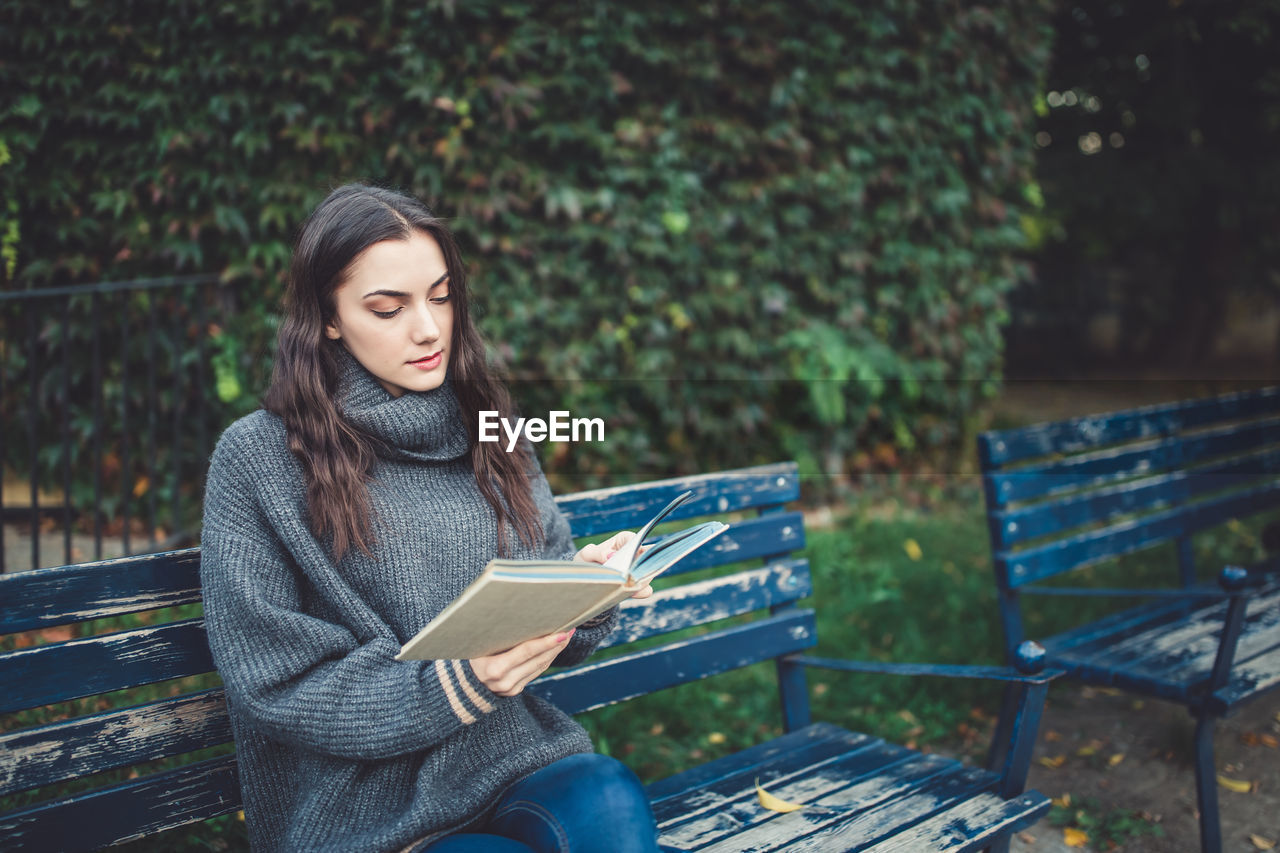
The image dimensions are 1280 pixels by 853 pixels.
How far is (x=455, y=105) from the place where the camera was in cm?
426

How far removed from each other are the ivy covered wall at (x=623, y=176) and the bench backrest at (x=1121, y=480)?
192 cm

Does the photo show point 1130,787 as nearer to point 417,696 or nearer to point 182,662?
point 417,696

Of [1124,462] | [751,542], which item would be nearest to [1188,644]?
[1124,462]

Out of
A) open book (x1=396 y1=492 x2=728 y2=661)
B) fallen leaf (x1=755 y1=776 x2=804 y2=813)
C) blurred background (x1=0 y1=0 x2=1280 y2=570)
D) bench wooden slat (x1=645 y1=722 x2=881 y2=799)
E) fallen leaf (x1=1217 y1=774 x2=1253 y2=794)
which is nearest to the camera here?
open book (x1=396 y1=492 x2=728 y2=661)

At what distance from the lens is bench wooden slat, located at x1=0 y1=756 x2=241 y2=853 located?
157 cm

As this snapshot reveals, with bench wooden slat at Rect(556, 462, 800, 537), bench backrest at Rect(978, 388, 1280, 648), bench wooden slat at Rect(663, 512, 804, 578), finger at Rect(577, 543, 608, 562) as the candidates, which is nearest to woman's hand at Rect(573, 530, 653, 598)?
finger at Rect(577, 543, 608, 562)

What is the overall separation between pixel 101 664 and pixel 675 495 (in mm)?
1297

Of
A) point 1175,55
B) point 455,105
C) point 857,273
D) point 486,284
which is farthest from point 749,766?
point 1175,55

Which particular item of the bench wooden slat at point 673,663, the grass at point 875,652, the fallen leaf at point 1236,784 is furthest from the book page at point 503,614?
the fallen leaf at point 1236,784

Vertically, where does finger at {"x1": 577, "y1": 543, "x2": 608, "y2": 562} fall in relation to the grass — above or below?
above

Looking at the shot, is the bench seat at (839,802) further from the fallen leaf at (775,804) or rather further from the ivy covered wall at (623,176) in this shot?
the ivy covered wall at (623,176)

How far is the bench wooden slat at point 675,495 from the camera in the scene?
7.35ft

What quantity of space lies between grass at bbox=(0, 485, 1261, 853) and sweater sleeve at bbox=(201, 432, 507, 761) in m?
0.94

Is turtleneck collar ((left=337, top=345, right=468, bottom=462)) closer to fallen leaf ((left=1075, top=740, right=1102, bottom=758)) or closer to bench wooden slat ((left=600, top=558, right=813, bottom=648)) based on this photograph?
bench wooden slat ((left=600, top=558, right=813, bottom=648))
